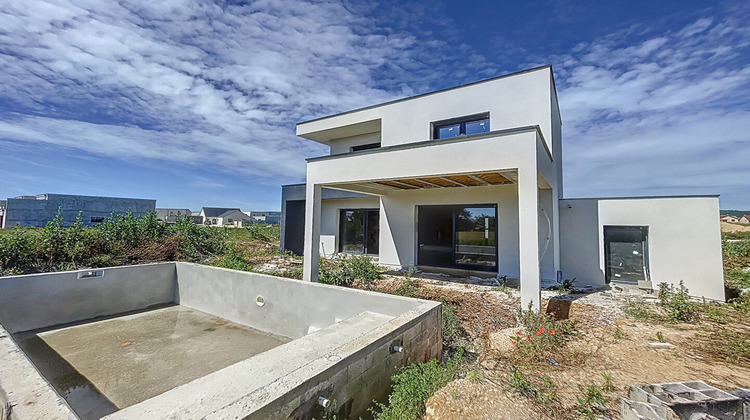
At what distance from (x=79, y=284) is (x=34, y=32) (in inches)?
219

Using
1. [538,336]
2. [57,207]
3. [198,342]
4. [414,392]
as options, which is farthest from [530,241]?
[57,207]

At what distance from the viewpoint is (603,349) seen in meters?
3.69

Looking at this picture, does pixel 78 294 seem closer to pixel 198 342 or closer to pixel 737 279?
pixel 198 342

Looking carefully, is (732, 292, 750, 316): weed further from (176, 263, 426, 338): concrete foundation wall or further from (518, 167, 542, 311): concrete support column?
(176, 263, 426, 338): concrete foundation wall

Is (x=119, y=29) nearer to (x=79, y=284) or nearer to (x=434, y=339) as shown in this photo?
(x=79, y=284)

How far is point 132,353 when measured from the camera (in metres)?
4.76

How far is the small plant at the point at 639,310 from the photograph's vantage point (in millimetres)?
4852

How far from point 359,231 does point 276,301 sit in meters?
6.04

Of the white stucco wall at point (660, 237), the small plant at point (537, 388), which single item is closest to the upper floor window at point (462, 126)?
the white stucco wall at point (660, 237)

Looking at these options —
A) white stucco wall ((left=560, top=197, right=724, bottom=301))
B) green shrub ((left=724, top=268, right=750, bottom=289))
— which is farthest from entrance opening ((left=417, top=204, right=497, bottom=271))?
green shrub ((left=724, top=268, right=750, bottom=289))

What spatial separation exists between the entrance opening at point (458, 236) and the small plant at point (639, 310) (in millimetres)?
3120

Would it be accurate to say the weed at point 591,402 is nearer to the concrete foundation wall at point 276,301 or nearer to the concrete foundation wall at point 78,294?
the concrete foundation wall at point 276,301

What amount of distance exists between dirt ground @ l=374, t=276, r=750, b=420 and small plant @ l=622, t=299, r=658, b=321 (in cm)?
13

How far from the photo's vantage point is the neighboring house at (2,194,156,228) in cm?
3131
